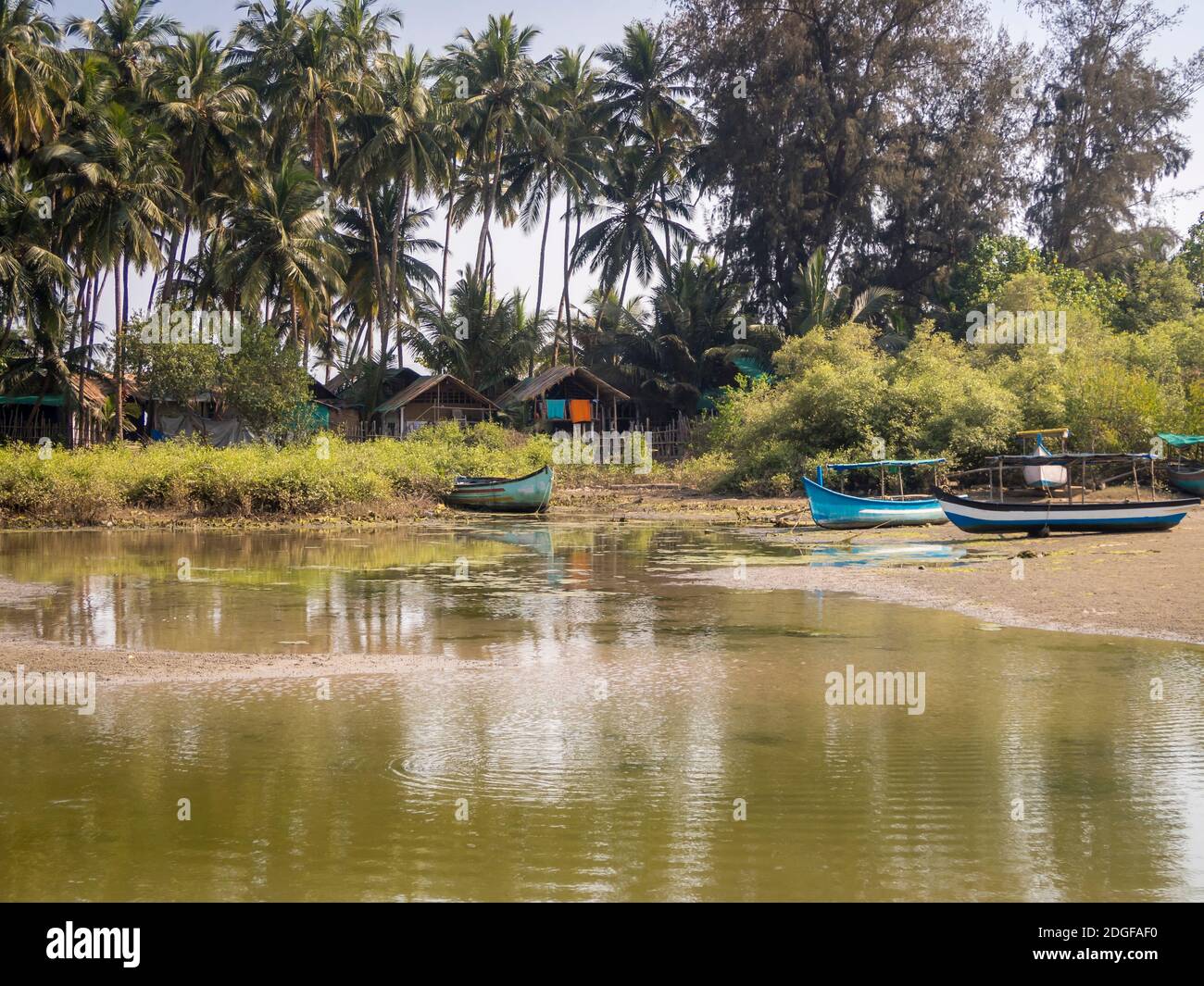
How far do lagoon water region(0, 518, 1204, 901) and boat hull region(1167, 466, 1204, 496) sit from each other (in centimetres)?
1886

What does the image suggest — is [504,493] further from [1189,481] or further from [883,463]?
[1189,481]

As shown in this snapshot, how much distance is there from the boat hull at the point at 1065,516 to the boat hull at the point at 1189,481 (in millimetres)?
7986

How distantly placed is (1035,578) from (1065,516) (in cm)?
589

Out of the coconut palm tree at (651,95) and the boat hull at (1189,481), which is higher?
the coconut palm tree at (651,95)

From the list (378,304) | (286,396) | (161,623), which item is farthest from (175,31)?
(161,623)

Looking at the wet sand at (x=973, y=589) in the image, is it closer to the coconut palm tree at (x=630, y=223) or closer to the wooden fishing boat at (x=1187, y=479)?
the wooden fishing boat at (x=1187, y=479)

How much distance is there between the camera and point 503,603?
1529cm

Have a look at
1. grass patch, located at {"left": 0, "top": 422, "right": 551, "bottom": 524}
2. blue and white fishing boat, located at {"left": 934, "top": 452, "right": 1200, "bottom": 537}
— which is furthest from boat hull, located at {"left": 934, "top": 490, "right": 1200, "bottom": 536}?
grass patch, located at {"left": 0, "top": 422, "right": 551, "bottom": 524}

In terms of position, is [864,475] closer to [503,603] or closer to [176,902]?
[503,603]

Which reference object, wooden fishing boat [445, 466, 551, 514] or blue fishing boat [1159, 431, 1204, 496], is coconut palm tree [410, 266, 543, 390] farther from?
blue fishing boat [1159, 431, 1204, 496]

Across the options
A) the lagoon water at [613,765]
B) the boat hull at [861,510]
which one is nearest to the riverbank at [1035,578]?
the lagoon water at [613,765]

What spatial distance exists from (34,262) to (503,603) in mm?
29251

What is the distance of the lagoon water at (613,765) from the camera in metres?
5.84

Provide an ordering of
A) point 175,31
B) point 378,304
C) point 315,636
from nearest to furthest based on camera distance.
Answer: point 315,636 < point 175,31 < point 378,304
